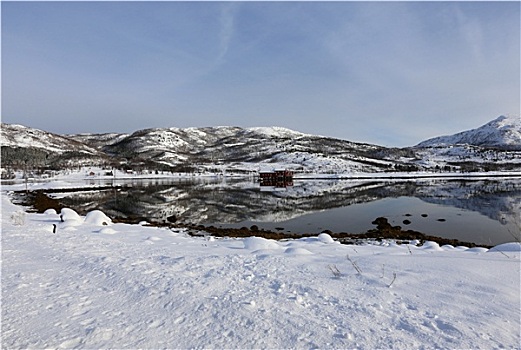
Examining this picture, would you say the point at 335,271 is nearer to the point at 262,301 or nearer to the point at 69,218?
the point at 262,301

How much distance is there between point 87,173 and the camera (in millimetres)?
91375

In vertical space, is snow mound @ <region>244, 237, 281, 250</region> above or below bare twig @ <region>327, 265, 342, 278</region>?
below

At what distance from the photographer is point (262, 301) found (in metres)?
4.69

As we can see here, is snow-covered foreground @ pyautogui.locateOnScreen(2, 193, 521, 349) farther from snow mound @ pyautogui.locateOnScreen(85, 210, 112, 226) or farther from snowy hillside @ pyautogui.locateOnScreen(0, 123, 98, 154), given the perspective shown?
snowy hillside @ pyautogui.locateOnScreen(0, 123, 98, 154)

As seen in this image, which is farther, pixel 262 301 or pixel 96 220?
pixel 96 220

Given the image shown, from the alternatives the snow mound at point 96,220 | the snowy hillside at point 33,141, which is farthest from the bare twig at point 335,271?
the snowy hillside at point 33,141

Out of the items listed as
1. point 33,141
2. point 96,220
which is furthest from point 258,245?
point 33,141

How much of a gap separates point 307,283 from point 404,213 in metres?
22.3

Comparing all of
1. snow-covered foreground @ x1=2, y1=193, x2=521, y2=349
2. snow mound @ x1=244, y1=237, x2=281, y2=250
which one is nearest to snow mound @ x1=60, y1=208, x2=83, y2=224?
snow-covered foreground @ x1=2, y1=193, x2=521, y2=349

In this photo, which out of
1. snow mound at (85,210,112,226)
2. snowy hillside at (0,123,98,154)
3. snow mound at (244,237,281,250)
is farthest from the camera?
snowy hillside at (0,123,98,154)

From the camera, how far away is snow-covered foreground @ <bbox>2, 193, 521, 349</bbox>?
11.9 feet

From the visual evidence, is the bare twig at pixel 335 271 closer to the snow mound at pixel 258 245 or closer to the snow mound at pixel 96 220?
the snow mound at pixel 258 245

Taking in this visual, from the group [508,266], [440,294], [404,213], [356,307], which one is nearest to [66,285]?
[356,307]

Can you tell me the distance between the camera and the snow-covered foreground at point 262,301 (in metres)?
3.63
